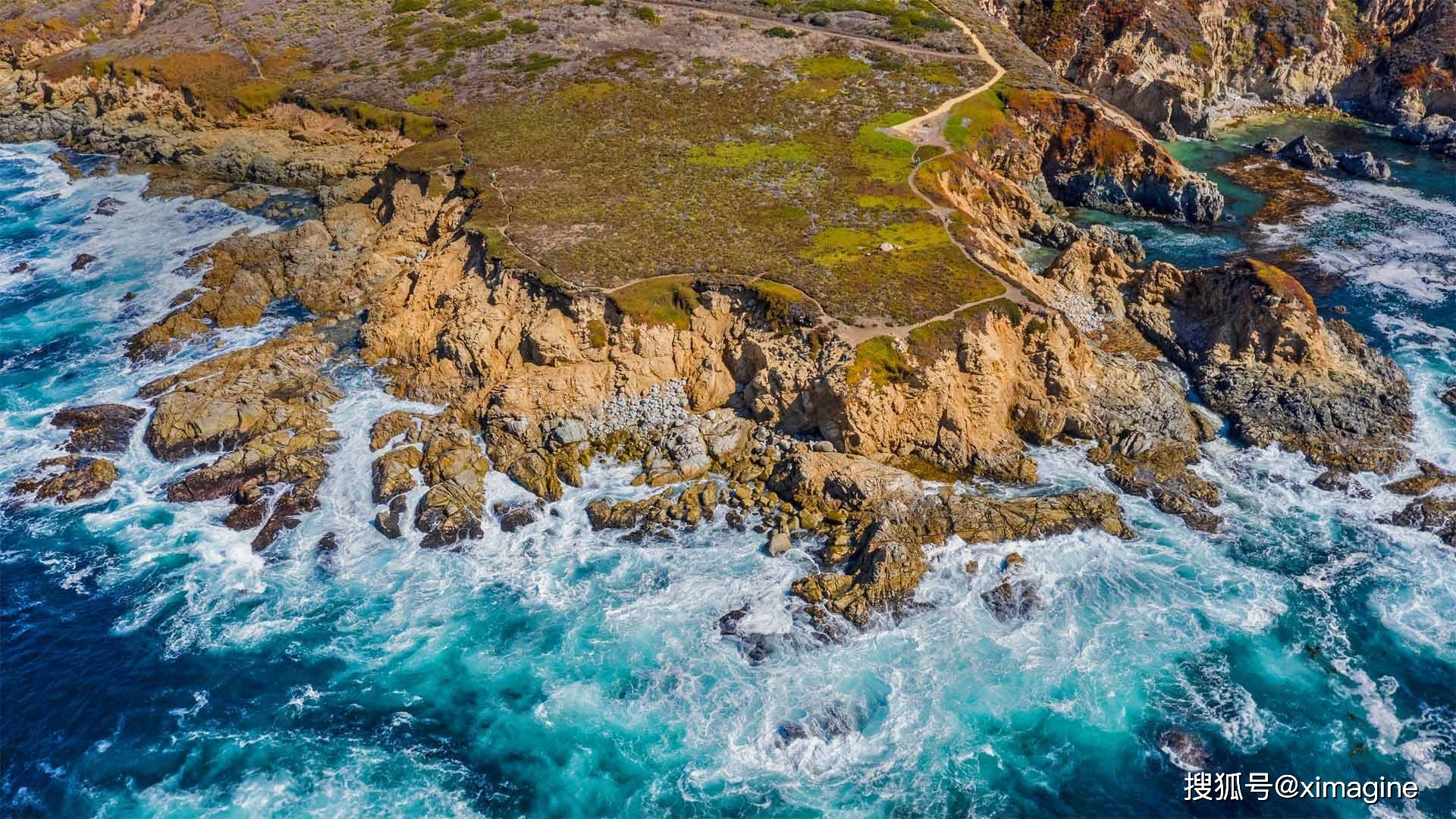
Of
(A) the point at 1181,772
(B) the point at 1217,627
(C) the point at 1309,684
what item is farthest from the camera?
(B) the point at 1217,627

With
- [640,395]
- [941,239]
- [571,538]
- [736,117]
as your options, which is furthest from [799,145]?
[571,538]

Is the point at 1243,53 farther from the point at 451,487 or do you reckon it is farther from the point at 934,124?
the point at 451,487

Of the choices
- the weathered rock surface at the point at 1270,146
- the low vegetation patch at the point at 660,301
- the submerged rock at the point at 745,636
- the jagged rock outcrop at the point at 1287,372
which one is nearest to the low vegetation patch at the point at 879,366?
the low vegetation patch at the point at 660,301

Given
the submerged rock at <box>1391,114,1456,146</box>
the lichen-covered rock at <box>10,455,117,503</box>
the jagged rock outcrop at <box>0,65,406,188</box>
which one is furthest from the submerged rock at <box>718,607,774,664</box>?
the submerged rock at <box>1391,114,1456,146</box>

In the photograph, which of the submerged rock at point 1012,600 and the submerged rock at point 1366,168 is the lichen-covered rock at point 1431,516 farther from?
the submerged rock at point 1366,168

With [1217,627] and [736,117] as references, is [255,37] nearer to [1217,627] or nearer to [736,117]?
[736,117]

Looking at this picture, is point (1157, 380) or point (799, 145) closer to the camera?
point (1157, 380)
